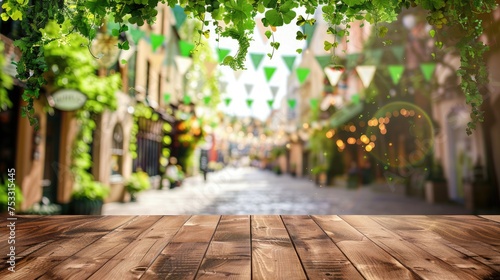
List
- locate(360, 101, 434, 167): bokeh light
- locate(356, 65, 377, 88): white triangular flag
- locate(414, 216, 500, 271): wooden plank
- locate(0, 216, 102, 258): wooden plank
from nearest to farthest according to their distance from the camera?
locate(414, 216, 500, 271): wooden plank, locate(0, 216, 102, 258): wooden plank, locate(356, 65, 377, 88): white triangular flag, locate(360, 101, 434, 167): bokeh light

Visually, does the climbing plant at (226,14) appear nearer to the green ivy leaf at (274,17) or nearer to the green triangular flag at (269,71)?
the green ivy leaf at (274,17)

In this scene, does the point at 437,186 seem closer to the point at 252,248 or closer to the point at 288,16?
the point at 252,248

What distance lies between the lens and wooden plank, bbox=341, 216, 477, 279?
2114mm

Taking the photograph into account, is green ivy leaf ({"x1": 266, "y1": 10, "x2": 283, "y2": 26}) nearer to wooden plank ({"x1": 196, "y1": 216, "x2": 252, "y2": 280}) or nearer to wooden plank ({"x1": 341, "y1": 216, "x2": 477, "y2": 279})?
wooden plank ({"x1": 196, "y1": 216, "x2": 252, "y2": 280})

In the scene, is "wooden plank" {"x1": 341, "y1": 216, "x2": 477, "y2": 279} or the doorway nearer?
"wooden plank" {"x1": 341, "y1": 216, "x2": 477, "y2": 279}

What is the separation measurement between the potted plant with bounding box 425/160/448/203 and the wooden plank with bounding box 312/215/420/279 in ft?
36.1

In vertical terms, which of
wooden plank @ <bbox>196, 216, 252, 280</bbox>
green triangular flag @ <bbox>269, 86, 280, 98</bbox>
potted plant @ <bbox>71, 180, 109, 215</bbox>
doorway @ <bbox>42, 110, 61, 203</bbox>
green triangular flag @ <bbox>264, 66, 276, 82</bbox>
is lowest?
potted plant @ <bbox>71, 180, 109, 215</bbox>

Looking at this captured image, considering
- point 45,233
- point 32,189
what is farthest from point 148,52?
point 45,233

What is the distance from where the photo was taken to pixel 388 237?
9.96ft

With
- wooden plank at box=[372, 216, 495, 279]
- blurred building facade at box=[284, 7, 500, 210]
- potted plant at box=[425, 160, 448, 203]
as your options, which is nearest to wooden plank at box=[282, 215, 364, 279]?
wooden plank at box=[372, 216, 495, 279]

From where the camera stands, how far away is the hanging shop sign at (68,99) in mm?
8406

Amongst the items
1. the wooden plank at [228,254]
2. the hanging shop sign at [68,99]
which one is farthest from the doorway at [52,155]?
the wooden plank at [228,254]

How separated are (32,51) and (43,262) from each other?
1228mm

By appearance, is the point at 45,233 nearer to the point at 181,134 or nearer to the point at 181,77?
the point at 181,134
